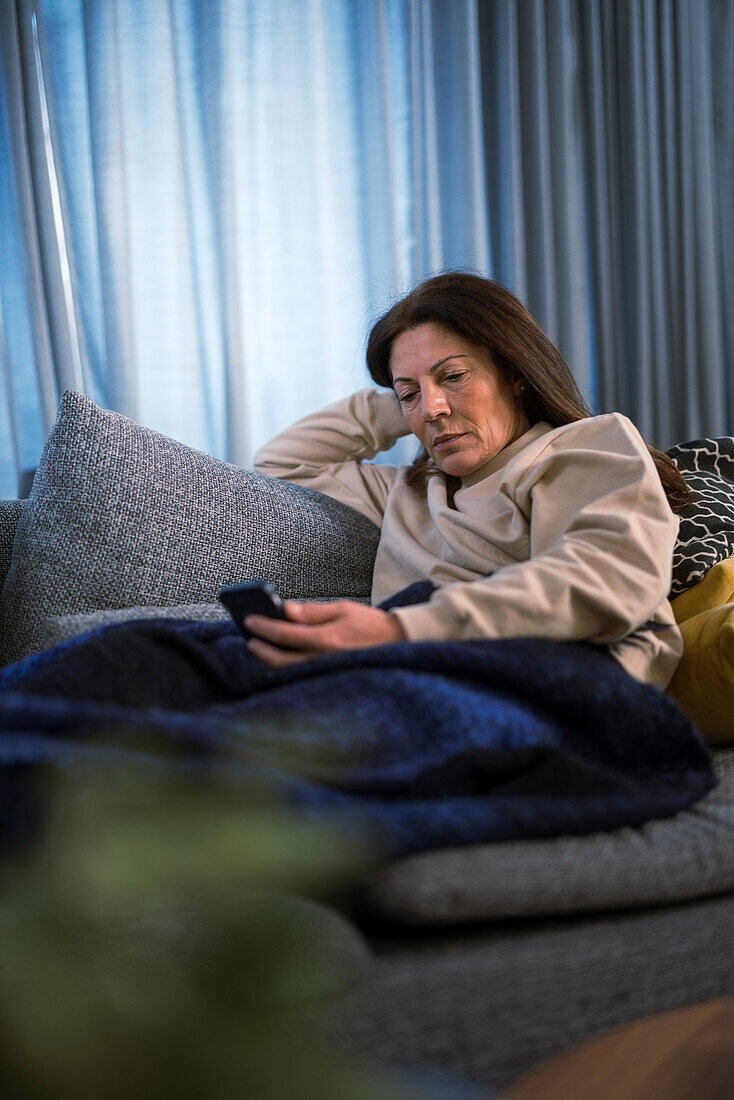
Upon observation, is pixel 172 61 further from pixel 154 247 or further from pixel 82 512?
pixel 82 512

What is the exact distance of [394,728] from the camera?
87 centimetres

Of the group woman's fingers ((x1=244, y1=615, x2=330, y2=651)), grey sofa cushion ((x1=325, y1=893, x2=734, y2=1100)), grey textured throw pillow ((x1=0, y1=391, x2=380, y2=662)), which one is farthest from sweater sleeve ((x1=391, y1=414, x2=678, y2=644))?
grey textured throw pillow ((x1=0, y1=391, x2=380, y2=662))

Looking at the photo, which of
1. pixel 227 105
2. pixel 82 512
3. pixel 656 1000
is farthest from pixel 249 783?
pixel 227 105

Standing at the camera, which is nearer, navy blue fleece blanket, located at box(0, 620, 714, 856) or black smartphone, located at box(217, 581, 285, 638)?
navy blue fleece blanket, located at box(0, 620, 714, 856)

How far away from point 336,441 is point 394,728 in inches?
45.9

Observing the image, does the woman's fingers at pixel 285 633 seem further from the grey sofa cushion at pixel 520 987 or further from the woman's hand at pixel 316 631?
the grey sofa cushion at pixel 520 987

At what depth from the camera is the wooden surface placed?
60 centimetres

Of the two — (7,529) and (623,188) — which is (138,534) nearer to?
(7,529)

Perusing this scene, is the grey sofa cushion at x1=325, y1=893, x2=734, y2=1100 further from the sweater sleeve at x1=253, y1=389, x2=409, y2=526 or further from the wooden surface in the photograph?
the sweater sleeve at x1=253, y1=389, x2=409, y2=526

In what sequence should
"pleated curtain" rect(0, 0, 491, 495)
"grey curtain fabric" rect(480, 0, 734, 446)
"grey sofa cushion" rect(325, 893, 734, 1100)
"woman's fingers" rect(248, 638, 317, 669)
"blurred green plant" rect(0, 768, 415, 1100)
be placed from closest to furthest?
1. "blurred green plant" rect(0, 768, 415, 1100)
2. "grey sofa cushion" rect(325, 893, 734, 1100)
3. "woman's fingers" rect(248, 638, 317, 669)
4. "pleated curtain" rect(0, 0, 491, 495)
5. "grey curtain fabric" rect(480, 0, 734, 446)

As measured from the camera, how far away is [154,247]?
2402 mm

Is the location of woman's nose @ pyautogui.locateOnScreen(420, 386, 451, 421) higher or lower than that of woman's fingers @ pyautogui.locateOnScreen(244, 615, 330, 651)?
higher

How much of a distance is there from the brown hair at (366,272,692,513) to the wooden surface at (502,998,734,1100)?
0.98 metres

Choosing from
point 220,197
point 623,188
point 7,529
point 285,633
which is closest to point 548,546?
point 285,633
